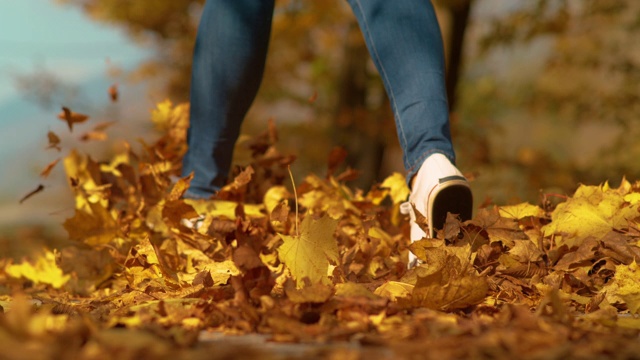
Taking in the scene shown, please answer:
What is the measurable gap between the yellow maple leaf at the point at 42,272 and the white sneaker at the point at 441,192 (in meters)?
1.13

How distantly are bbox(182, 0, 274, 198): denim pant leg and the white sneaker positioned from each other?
0.71m

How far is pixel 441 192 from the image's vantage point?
5.03 ft

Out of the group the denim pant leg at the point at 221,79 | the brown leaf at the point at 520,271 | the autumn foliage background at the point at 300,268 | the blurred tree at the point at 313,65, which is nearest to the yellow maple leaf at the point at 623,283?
the autumn foliage background at the point at 300,268

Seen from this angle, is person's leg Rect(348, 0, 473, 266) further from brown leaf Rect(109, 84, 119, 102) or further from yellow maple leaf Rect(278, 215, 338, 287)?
brown leaf Rect(109, 84, 119, 102)

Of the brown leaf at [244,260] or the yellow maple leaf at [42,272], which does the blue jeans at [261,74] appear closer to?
the yellow maple leaf at [42,272]

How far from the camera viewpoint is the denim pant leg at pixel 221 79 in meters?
1.98

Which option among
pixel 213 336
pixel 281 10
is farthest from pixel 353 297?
pixel 281 10

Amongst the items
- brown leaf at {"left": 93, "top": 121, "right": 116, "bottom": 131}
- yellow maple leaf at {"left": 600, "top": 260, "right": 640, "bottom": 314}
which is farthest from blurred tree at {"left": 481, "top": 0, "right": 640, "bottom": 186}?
brown leaf at {"left": 93, "top": 121, "right": 116, "bottom": 131}

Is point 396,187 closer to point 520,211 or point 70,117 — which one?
point 520,211

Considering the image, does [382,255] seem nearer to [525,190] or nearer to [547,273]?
[547,273]

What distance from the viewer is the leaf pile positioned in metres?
0.94

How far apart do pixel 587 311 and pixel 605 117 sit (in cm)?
478

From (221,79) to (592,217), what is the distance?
3.85ft

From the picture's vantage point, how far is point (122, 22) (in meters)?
7.32
